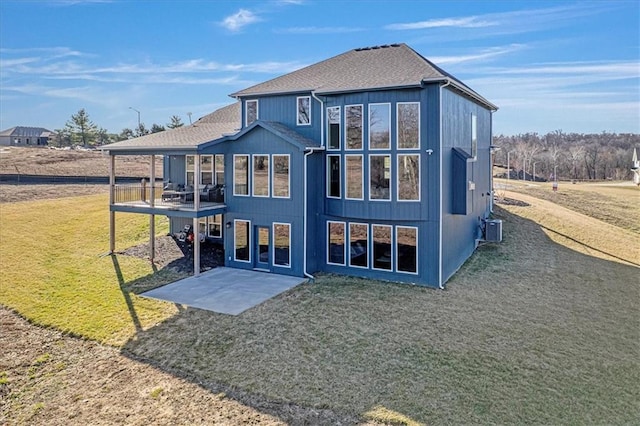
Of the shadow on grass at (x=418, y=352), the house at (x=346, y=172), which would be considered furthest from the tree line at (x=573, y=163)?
the shadow on grass at (x=418, y=352)

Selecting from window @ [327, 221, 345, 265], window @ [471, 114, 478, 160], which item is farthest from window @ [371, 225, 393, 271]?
window @ [471, 114, 478, 160]

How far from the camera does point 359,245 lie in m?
13.8

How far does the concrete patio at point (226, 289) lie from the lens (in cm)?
1118

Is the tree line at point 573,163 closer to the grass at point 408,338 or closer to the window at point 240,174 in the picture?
the grass at point 408,338

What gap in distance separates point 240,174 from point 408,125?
255 inches

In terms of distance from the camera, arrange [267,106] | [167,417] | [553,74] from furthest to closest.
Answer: [553,74] < [267,106] < [167,417]

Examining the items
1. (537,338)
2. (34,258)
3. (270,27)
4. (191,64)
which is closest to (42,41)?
(191,64)

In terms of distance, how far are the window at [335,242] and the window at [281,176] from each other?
2.07 metres

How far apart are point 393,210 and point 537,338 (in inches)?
216

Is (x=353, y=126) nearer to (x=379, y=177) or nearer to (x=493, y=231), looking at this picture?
(x=379, y=177)

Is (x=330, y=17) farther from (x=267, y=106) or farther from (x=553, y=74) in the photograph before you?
(x=553, y=74)

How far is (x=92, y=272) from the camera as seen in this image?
14.3m

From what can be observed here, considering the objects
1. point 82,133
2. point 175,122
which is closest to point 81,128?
point 82,133

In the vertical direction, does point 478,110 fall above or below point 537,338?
above
